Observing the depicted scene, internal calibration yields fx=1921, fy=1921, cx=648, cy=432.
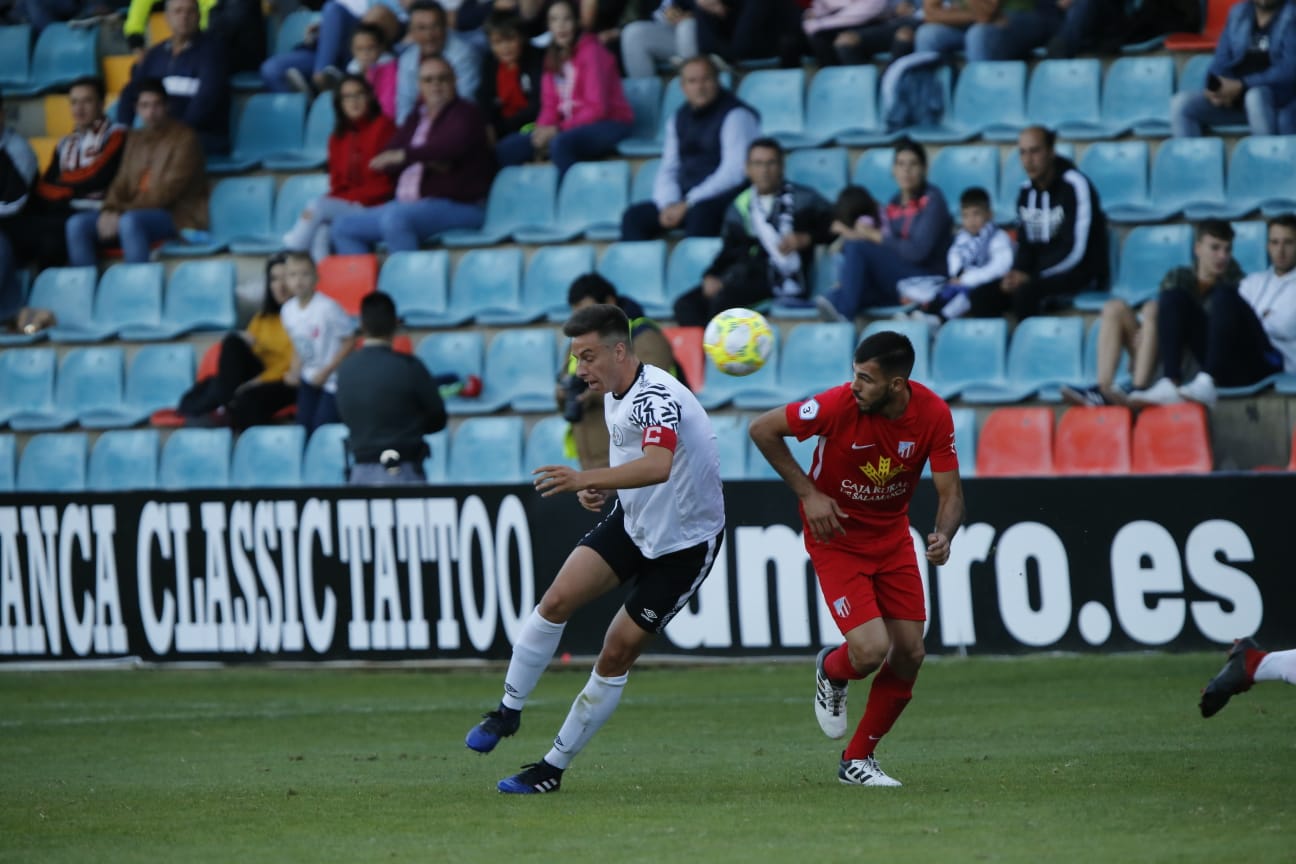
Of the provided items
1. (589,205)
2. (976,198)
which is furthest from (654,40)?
(976,198)

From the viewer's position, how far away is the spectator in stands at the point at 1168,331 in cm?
1395

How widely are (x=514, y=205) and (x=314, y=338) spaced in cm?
257

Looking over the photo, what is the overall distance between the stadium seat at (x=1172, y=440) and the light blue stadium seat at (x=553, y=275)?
5.25 meters

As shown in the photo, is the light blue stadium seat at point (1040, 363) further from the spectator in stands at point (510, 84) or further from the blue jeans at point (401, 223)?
the spectator in stands at point (510, 84)

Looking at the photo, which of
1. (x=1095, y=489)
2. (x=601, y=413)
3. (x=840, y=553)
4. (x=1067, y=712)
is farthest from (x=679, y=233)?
(x=840, y=553)

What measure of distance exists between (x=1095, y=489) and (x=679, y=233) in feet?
18.1

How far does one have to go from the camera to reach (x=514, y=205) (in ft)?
59.0

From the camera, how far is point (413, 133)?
697 inches

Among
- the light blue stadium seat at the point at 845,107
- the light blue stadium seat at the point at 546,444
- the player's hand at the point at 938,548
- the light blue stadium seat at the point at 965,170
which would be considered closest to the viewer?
the player's hand at the point at 938,548

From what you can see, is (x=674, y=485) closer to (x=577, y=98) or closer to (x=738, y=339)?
(x=738, y=339)

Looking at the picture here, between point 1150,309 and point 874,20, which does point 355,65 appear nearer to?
point 874,20

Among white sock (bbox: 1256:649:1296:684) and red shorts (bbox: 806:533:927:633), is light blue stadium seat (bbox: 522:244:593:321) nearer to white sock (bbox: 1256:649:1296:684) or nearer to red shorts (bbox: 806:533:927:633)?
red shorts (bbox: 806:533:927:633)

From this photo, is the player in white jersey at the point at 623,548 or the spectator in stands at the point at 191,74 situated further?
the spectator in stands at the point at 191,74

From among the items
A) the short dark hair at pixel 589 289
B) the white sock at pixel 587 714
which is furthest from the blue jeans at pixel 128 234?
the white sock at pixel 587 714
